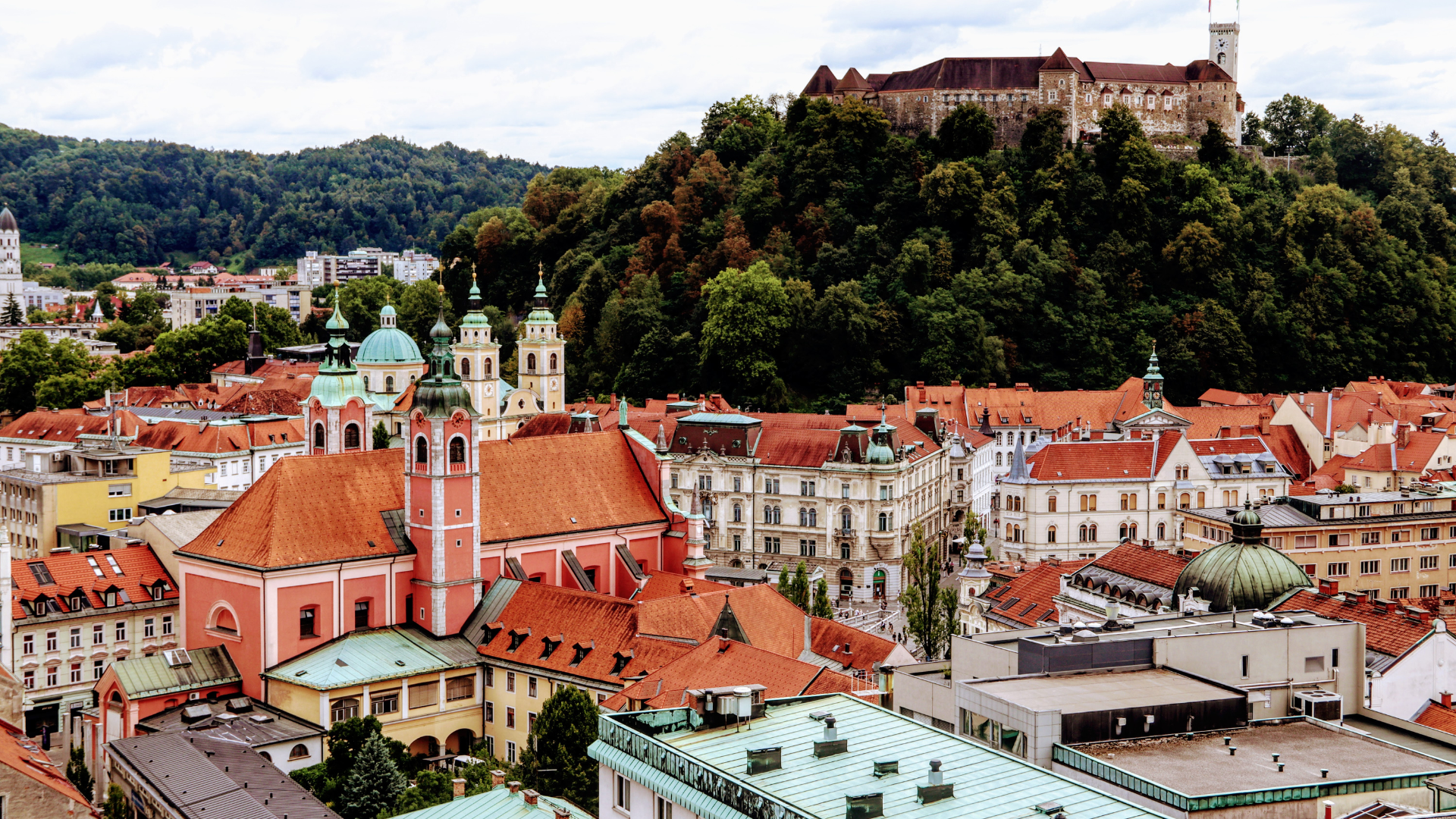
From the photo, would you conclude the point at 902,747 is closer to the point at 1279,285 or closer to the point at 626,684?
the point at 626,684

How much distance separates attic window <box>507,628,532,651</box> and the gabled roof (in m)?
9.92

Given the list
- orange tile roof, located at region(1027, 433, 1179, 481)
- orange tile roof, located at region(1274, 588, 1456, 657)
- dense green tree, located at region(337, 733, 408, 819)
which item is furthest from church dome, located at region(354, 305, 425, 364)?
Answer: orange tile roof, located at region(1274, 588, 1456, 657)

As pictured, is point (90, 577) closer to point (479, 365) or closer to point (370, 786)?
point (370, 786)

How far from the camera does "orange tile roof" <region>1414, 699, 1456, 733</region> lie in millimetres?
41562

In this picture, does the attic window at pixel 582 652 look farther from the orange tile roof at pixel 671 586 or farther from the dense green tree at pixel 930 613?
the dense green tree at pixel 930 613

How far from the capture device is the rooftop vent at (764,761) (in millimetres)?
27047

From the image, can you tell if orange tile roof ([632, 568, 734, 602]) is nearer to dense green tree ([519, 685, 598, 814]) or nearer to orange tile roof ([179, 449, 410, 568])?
orange tile roof ([179, 449, 410, 568])

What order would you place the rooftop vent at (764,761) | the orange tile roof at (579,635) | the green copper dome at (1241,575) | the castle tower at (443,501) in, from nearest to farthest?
the rooftop vent at (764,761) → the green copper dome at (1241,575) → the orange tile roof at (579,635) → the castle tower at (443,501)

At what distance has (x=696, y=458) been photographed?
87.2 metres

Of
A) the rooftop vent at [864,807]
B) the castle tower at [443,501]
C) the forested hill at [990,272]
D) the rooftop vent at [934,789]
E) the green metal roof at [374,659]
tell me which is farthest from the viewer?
the forested hill at [990,272]

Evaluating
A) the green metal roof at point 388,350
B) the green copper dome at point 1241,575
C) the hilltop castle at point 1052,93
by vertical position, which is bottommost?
the green copper dome at point 1241,575

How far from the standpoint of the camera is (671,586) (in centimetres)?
5831

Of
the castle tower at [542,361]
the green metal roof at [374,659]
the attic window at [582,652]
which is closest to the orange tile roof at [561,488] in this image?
the green metal roof at [374,659]

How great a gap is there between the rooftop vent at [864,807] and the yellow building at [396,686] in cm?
2927
